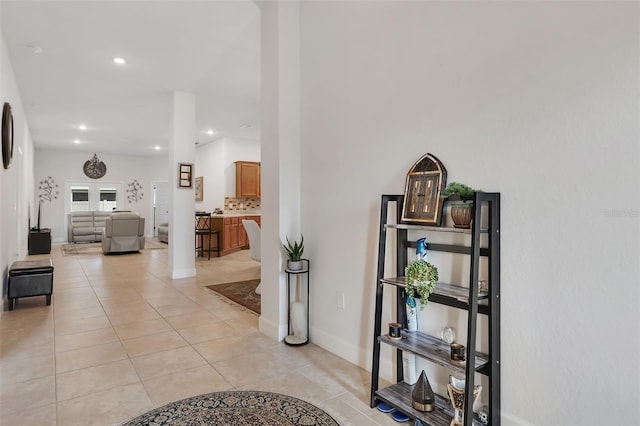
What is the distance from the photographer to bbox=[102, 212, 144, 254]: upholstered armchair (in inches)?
328

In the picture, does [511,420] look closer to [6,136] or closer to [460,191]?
[460,191]

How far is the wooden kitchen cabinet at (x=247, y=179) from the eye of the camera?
9.14 metres

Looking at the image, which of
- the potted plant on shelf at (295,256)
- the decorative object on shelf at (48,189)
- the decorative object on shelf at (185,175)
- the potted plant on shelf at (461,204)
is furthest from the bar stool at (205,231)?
the potted plant on shelf at (461,204)

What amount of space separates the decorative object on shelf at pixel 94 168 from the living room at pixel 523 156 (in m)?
11.6

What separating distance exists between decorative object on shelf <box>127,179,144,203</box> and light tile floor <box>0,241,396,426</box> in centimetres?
872

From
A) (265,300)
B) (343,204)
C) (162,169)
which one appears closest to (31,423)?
(265,300)

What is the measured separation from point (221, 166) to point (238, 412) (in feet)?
26.3

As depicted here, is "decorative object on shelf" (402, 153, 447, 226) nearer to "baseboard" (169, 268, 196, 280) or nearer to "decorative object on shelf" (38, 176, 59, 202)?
"baseboard" (169, 268, 196, 280)

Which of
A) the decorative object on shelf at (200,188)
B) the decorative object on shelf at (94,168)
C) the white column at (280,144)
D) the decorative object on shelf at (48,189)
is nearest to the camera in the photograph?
the white column at (280,144)

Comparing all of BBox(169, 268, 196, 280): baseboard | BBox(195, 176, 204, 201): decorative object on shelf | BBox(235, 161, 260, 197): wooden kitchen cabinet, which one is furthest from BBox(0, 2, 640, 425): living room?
BBox(195, 176, 204, 201): decorative object on shelf

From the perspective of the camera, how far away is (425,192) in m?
1.99

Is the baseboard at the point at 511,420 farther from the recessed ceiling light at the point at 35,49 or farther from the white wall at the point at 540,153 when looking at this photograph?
the recessed ceiling light at the point at 35,49

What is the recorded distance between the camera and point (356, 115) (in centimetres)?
254

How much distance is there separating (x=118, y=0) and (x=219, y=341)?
314 cm
